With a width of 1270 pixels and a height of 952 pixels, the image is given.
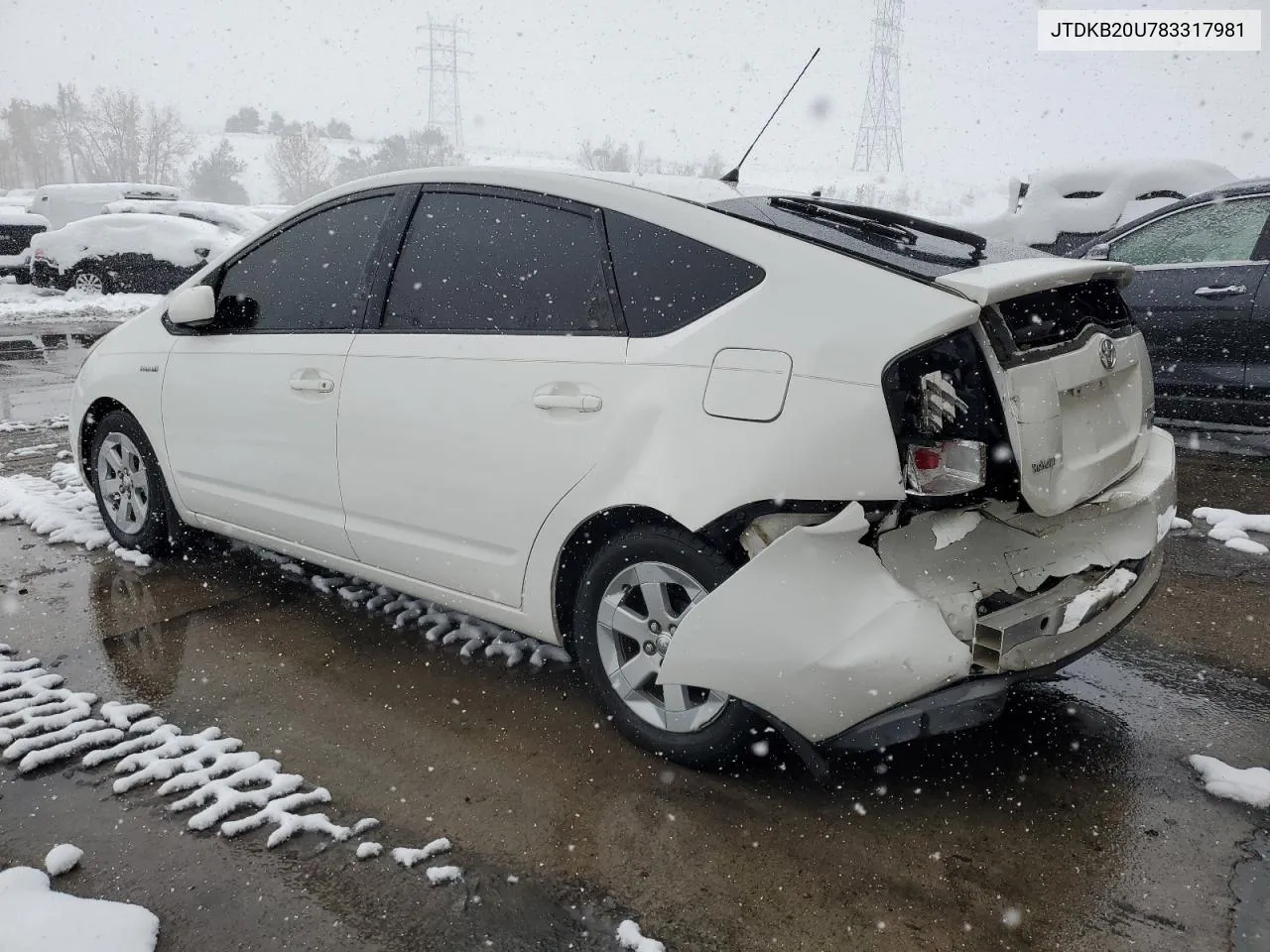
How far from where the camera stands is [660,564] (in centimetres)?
246

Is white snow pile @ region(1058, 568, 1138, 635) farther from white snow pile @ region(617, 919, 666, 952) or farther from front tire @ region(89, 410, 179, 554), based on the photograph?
front tire @ region(89, 410, 179, 554)

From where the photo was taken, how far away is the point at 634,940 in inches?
77.7

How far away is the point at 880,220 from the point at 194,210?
18575 mm

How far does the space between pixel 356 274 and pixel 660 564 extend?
162 cm

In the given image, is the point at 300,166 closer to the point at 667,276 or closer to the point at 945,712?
the point at 667,276

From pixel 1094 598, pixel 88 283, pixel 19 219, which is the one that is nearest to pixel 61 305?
pixel 88 283

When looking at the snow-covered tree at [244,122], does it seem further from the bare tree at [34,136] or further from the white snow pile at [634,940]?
the white snow pile at [634,940]

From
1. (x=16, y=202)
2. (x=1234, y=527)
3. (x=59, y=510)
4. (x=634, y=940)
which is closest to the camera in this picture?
(x=634, y=940)

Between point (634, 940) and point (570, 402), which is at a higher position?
point (570, 402)

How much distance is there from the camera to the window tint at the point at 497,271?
2.68 meters

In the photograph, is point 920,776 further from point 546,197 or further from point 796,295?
point 546,197

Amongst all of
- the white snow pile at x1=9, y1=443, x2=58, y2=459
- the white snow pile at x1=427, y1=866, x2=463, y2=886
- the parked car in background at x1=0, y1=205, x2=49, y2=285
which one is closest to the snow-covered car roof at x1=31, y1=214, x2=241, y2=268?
the parked car in background at x1=0, y1=205, x2=49, y2=285

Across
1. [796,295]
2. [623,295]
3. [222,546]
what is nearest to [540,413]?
[623,295]

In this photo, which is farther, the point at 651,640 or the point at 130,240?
Result: the point at 130,240
